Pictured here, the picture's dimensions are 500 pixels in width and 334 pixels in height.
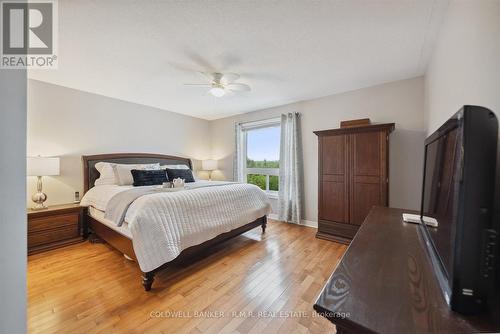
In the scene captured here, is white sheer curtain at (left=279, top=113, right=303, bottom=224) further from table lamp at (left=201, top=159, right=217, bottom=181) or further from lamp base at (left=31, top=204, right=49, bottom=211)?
lamp base at (left=31, top=204, right=49, bottom=211)

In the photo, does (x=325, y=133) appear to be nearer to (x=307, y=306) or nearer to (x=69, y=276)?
(x=307, y=306)

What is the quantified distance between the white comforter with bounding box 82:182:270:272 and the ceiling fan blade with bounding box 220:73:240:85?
1.45 metres

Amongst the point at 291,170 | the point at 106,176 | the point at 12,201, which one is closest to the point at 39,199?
the point at 106,176

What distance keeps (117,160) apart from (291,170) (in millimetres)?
3218

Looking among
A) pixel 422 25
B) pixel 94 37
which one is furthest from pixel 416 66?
pixel 94 37

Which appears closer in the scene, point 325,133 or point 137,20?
point 137,20

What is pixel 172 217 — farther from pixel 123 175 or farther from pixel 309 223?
pixel 309 223

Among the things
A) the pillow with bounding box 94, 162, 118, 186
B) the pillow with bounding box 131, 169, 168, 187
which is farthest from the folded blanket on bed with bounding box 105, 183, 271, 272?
the pillow with bounding box 94, 162, 118, 186

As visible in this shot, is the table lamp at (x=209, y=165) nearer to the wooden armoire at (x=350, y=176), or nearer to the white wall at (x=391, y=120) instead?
the white wall at (x=391, y=120)

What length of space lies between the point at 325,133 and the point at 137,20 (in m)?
2.62

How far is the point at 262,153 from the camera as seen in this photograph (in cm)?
448

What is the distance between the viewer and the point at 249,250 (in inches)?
103

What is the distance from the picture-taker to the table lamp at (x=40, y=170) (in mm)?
2451

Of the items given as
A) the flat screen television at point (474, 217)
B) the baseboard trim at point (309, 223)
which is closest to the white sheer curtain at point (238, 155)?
the baseboard trim at point (309, 223)
